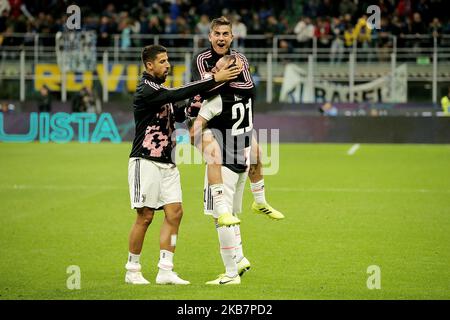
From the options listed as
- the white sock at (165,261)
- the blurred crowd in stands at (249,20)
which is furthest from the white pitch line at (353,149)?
the white sock at (165,261)

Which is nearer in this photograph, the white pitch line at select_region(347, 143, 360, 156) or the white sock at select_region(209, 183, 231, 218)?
the white sock at select_region(209, 183, 231, 218)

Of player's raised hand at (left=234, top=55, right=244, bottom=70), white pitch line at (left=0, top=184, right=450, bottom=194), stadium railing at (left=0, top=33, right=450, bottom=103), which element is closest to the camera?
player's raised hand at (left=234, top=55, right=244, bottom=70)

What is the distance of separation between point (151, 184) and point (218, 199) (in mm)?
670

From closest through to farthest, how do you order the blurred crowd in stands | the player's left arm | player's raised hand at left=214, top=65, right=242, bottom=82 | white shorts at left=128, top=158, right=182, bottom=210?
player's raised hand at left=214, top=65, right=242, bottom=82
the player's left arm
white shorts at left=128, top=158, right=182, bottom=210
the blurred crowd in stands

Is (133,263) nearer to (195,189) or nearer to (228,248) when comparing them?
(228,248)

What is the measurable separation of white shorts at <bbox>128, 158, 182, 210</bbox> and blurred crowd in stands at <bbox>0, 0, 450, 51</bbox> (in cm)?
2239

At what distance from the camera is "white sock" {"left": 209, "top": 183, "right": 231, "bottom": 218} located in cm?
837

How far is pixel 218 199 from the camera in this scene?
8.40 m

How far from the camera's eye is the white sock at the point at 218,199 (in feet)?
27.5

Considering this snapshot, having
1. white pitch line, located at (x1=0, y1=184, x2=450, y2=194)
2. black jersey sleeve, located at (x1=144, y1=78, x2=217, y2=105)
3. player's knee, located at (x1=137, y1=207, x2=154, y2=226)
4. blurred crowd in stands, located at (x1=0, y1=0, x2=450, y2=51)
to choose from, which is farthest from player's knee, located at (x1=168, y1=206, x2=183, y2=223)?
blurred crowd in stands, located at (x1=0, y1=0, x2=450, y2=51)

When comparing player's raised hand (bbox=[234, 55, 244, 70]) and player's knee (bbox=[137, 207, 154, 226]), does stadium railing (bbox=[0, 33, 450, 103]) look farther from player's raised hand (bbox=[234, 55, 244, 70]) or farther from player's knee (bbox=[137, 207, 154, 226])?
player's raised hand (bbox=[234, 55, 244, 70])

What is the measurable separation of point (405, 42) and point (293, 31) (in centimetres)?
411

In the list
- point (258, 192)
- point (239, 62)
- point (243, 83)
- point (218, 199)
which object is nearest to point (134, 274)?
point (218, 199)
